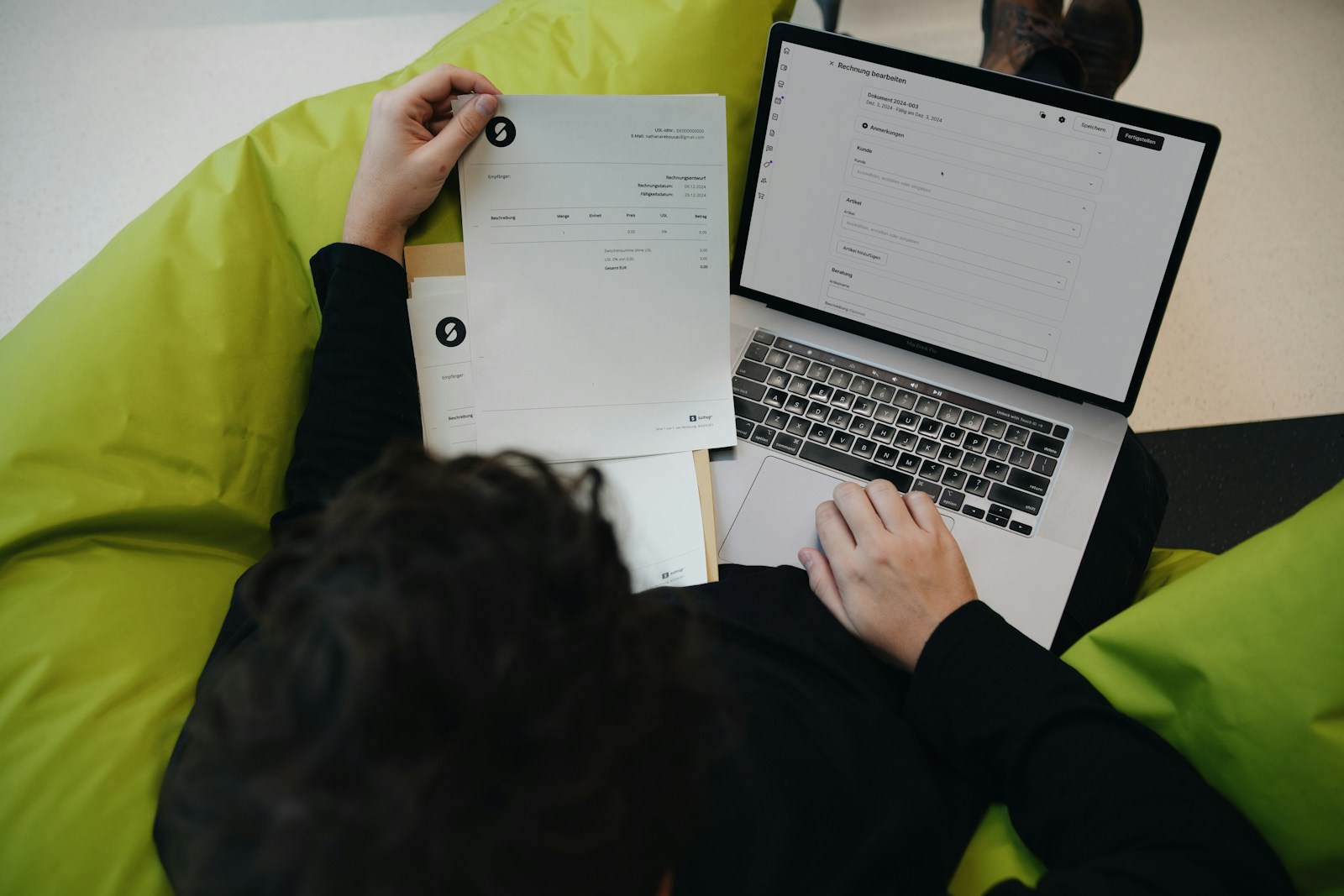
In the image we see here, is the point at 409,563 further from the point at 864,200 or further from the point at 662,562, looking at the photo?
the point at 864,200

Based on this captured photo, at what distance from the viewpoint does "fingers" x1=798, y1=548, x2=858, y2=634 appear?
66 cm

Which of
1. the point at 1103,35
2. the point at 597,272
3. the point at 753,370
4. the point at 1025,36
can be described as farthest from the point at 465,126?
the point at 1103,35

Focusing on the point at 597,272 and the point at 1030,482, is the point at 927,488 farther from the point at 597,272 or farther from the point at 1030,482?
the point at 597,272

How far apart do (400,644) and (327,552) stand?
6cm

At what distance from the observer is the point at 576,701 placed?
0.33 m

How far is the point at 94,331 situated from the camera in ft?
2.09

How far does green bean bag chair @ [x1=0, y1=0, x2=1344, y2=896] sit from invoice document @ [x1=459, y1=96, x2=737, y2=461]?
0.19ft

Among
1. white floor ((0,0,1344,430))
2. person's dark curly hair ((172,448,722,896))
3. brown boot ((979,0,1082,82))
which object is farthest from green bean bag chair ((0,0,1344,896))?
white floor ((0,0,1344,430))

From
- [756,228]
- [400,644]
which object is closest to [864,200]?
[756,228]

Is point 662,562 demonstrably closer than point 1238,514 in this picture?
Yes

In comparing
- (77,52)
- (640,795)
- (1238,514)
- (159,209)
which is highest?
(77,52)

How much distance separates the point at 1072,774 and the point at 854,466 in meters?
0.29

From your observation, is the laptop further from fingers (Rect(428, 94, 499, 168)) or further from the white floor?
the white floor

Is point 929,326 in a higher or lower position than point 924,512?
higher
